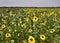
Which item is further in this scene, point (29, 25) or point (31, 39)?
point (29, 25)

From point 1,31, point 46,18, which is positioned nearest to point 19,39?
point 1,31

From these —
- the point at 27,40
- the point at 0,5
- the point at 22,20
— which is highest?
the point at 0,5

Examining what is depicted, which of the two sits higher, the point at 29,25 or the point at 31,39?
the point at 29,25

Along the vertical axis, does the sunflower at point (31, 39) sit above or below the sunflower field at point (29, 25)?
below

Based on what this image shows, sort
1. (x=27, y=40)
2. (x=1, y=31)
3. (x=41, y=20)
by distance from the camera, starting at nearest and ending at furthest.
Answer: (x=27, y=40)
(x=1, y=31)
(x=41, y=20)

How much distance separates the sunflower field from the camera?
→ 188cm

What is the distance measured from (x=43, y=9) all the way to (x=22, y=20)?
42cm

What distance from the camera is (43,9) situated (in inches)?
94.0

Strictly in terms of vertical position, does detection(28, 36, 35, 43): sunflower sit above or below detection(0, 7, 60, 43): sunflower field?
below

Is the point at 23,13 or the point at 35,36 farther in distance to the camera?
the point at 23,13

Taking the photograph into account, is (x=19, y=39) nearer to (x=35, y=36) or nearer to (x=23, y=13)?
(x=35, y=36)

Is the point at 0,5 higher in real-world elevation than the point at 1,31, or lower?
higher

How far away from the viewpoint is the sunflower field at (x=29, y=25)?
188 cm

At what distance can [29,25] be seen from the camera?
208 centimetres
